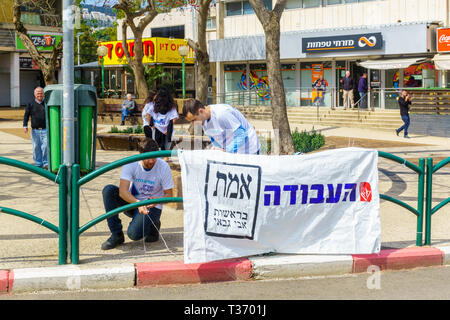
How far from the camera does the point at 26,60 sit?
44938 millimetres

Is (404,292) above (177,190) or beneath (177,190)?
beneath

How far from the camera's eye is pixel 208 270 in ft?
20.4

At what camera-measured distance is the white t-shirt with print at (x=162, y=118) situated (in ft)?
37.1

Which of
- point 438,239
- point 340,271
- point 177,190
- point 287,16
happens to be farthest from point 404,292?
point 287,16

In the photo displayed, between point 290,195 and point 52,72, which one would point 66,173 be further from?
point 52,72

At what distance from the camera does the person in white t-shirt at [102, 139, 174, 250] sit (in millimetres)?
6867

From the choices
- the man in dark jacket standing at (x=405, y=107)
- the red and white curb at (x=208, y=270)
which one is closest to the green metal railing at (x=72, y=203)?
the red and white curb at (x=208, y=270)

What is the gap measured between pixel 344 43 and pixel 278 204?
2574 cm

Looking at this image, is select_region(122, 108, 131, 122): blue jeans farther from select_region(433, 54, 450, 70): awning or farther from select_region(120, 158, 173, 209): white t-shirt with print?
select_region(120, 158, 173, 209): white t-shirt with print

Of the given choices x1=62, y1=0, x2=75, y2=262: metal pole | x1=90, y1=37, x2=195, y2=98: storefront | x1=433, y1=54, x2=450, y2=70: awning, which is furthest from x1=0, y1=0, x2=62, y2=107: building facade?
x1=62, y1=0, x2=75, y2=262: metal pole

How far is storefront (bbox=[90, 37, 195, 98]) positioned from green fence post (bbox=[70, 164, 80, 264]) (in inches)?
1148

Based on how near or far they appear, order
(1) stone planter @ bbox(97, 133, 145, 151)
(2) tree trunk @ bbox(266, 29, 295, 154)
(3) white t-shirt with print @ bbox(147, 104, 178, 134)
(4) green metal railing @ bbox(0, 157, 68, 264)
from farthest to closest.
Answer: (1) stone planter @ bbox(97, 133, 145, 151) → (2) tree trunk @ bbox(266, 29, 295, 154) → (3) white t-shirt with print @ bbox(147, 104, 178, 134) → (4) green metal railing @ bbox(0, 157, 68, 264)

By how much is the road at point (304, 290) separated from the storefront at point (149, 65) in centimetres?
2963
